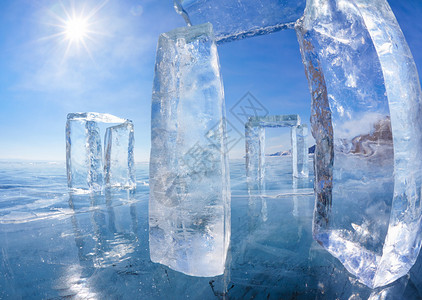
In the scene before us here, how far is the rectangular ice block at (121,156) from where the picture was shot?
4773 millimetres

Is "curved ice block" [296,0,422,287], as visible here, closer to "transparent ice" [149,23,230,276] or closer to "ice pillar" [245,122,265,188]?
"transparent ice" [149,23,230,276]

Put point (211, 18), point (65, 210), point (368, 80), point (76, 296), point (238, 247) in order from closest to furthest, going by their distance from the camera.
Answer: point (76, 296) < point (368, 80) < point (238, 247) < point (211, 18) < point (65, 210)

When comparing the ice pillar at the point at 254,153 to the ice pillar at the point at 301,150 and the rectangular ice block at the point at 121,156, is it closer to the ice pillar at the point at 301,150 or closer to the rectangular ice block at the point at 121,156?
the ice pillar at the point at 301,150

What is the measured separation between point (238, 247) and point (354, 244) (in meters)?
0.59

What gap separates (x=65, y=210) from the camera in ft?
8.42

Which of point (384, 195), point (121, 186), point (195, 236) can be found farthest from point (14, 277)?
point (121, 186)

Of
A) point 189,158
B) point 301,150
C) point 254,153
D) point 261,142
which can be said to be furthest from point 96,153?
point 301,150

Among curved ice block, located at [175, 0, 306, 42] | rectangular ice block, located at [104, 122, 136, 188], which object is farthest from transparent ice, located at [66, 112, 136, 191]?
curved ice block, located at [175, 0, 306, 42]

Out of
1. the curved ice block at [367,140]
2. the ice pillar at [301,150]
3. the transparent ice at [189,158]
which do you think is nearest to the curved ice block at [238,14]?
the curved ice block at [367,140]

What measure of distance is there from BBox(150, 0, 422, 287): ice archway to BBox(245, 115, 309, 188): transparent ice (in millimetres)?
4507

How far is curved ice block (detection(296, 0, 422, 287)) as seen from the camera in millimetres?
958

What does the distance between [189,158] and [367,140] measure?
835mm

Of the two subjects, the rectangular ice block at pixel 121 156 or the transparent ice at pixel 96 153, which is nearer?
the transparent ice at pixel 96 153

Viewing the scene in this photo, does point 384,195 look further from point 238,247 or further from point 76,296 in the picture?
point 76,296
